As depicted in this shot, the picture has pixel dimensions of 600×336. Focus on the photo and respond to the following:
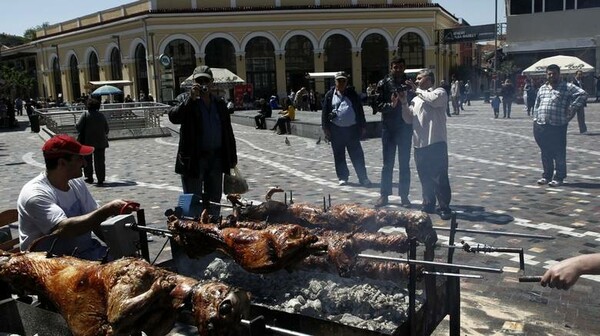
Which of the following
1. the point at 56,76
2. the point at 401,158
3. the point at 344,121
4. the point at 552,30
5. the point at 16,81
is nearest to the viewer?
the point at 401,158

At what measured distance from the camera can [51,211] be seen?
156 inches

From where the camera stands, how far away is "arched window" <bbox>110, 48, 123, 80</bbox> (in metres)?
44.4

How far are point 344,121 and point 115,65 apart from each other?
39.4 m

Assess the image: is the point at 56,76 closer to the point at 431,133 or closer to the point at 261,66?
the point at 261,66

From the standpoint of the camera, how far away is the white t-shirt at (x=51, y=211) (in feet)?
13.0

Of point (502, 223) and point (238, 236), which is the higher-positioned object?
point (238, 236)

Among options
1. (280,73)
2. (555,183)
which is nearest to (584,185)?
(555,183)

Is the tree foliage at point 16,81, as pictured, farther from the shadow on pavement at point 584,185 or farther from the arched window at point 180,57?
the shadow on pavement at point 584,185

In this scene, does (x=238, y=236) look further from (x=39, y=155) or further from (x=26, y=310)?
(x=39, y=155)

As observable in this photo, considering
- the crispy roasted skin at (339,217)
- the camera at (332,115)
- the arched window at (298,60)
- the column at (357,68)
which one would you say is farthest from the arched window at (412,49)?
the crispy roasted skin at (339,217)

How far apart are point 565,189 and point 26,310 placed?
805 centimetres

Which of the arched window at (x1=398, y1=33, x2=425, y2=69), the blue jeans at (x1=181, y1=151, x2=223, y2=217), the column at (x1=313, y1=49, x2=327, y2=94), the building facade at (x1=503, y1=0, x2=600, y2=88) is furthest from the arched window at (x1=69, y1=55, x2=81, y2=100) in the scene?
the blue jeans at (x1=181, y1=151, x2=223, y2=217)

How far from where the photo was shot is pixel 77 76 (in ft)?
167

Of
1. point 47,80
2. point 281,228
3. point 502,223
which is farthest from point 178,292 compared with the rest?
point 47,80
